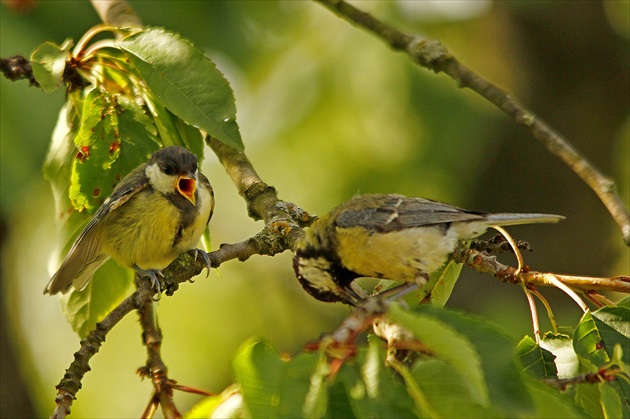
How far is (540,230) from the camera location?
848cm

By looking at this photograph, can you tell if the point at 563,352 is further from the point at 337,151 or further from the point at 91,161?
the point at 337,151

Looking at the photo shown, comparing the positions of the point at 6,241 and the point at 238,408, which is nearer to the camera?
the point at 238,408

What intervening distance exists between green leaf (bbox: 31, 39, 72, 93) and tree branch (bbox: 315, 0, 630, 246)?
115cm

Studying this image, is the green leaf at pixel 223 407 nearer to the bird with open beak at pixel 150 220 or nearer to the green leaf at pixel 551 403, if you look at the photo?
the green leaf at pixel 551 403

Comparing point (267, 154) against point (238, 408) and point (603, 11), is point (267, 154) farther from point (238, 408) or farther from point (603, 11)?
point (238, 408)

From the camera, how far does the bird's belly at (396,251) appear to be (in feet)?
10.6

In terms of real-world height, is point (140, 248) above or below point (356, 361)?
above

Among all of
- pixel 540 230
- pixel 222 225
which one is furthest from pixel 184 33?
pixel 540 230

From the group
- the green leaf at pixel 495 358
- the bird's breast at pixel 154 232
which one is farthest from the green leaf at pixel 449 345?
the bird's breast at pixel 154 232

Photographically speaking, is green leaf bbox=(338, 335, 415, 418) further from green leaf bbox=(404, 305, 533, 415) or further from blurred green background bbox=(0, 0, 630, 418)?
blurred green background bbox=(0, 0, 630, 418)

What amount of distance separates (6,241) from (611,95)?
6453 mm

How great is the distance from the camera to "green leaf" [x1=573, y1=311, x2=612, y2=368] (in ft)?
8.06

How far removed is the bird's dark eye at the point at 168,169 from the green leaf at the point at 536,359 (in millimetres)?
2222

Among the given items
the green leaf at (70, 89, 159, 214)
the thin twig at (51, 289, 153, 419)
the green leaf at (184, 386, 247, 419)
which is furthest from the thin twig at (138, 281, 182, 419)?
the green leaf at (184, 386, 247, 419)
